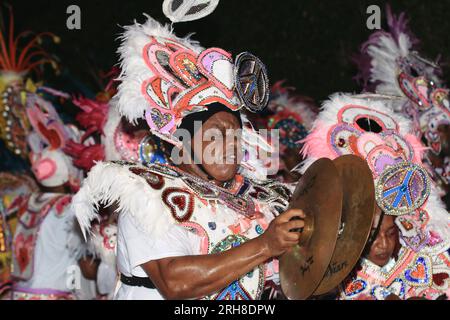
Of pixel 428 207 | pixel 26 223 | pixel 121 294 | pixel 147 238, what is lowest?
pixel 26 223

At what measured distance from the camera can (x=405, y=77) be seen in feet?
18.2

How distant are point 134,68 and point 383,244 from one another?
1501mm

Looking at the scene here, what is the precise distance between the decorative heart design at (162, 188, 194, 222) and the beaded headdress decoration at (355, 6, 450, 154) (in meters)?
2.69

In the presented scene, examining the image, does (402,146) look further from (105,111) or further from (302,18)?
(302,18)

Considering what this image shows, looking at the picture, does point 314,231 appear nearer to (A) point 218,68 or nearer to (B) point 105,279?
(A) point 218,68

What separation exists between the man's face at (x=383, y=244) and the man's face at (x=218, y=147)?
91 cm

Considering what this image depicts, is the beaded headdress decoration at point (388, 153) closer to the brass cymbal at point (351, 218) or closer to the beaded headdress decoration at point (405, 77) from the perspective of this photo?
the brass cymbal at point (351, 218)

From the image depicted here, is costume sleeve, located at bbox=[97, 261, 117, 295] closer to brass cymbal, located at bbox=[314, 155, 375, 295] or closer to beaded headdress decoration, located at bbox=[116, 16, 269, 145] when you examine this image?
beaded headdress decoration, located at bbox=[116, 16, 269, 145]

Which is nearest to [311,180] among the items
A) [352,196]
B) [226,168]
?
[352,196]

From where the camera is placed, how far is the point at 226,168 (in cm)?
330

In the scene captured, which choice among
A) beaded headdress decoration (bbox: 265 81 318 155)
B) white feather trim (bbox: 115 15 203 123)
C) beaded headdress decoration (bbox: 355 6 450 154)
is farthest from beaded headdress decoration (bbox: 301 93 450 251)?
beaded headdress decoration (bbox: 265 81 318 155)

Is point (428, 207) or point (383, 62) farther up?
point (383, 62)

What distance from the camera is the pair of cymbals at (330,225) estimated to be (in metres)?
2.67

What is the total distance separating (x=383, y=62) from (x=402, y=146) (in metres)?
1.75
